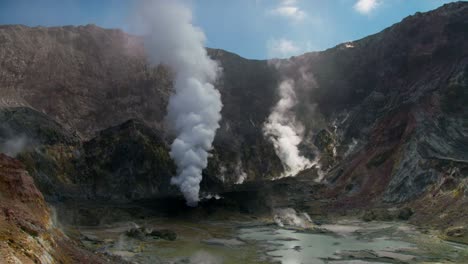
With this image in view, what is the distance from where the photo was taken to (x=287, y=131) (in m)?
165

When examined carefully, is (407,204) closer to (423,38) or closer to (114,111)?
(423,38)

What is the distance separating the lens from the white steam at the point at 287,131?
15412 centimetres

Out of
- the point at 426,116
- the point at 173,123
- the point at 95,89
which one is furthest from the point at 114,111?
the point at 426,116

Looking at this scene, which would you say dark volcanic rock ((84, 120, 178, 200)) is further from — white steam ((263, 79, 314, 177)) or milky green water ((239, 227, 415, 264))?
milky green water ((239, 227, 415, 264))

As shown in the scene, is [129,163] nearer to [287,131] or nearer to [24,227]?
[287,131]

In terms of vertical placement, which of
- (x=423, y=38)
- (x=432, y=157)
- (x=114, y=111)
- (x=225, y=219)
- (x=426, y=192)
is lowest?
(x=225, y=219)

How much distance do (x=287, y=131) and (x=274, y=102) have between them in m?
16.5

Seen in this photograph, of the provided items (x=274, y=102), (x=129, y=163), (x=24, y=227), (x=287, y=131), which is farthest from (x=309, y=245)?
(x=274, y=102)

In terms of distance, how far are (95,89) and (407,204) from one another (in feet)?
361

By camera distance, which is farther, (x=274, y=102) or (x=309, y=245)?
(x=274, y=102)

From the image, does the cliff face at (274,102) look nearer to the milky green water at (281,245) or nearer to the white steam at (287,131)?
the white steam at (287,131)

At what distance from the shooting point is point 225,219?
243 feet

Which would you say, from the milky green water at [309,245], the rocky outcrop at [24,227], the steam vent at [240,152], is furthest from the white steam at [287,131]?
the rocky outcrop at [24,227]

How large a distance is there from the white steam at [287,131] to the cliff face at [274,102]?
2.54 metres
